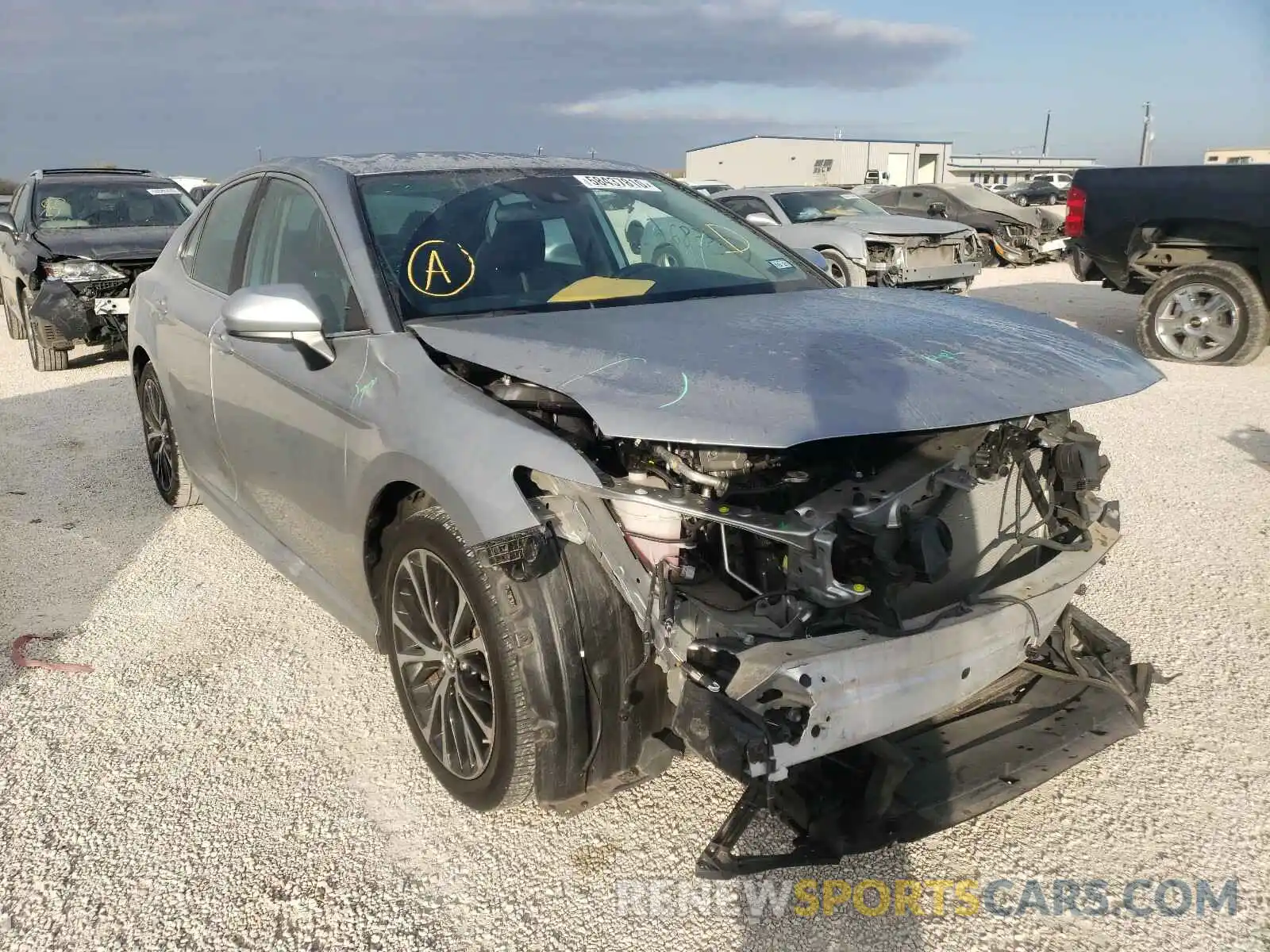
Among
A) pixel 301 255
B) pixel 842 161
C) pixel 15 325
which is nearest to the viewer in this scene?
pixel 301 255

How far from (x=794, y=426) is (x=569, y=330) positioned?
881 mm

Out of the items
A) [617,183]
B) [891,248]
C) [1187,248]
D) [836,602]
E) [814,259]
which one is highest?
[617,183]

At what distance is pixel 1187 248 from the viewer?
27.2ft

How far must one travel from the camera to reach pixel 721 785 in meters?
2.82

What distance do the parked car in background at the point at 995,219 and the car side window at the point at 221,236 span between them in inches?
578

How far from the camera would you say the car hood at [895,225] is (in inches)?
434

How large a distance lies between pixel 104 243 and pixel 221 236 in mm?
6031

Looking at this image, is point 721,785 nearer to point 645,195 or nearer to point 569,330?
point 569,330

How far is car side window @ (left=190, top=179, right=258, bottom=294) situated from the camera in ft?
12.8

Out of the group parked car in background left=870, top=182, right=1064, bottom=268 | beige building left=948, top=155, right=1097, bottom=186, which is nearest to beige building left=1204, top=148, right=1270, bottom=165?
beige building left=948, top=155, right=1097, bottom=186

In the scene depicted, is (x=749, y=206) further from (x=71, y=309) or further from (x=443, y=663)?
(x=443, y=663)

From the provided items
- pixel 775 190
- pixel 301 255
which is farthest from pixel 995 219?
pixel 301 255

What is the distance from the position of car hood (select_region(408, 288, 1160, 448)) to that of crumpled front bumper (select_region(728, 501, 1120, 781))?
0.48 metres

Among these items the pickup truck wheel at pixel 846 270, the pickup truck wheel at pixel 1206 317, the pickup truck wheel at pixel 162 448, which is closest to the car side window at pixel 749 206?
the pickup truck wheel at pixel 846 270
